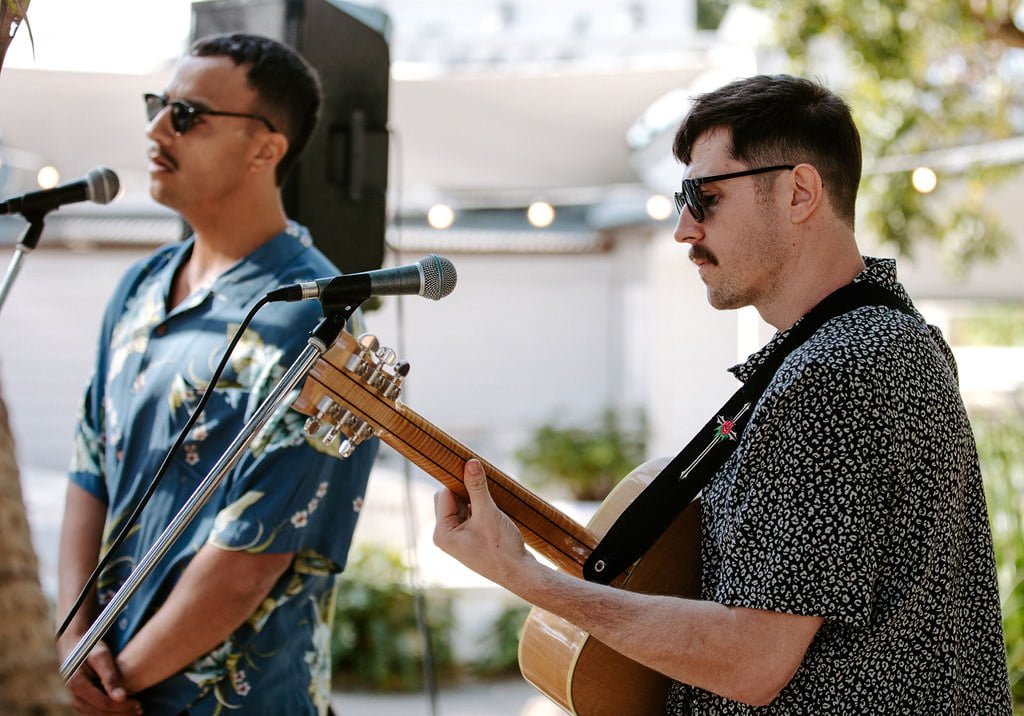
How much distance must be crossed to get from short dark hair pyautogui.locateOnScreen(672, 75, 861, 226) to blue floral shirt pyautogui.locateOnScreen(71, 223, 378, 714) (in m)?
0.82

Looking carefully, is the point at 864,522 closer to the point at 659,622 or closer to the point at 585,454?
the point at 659,622

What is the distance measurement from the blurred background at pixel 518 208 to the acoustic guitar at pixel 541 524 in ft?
2.07

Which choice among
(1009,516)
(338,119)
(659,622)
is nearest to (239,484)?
(659,622)

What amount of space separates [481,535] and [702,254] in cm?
51

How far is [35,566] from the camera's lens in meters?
0.80

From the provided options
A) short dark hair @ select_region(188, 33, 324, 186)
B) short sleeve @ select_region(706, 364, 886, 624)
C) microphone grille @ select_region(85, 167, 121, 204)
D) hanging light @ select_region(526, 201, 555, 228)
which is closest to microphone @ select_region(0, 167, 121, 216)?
microphone grille @ select_region(85, 167, 121, 204)

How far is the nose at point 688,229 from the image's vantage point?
1.55 m

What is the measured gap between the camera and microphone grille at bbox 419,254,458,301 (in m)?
1.43

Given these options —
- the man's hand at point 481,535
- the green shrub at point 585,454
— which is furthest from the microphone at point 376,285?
the green shrub at point 585,454

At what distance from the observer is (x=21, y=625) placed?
2.45 ft

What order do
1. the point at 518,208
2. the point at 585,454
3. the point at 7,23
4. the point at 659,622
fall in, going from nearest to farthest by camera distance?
the point at 7,23 < the point at 659,622 < the point at 518,208 < the point at 585,454

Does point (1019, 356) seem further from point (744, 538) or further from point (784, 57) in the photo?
point (744, 538)

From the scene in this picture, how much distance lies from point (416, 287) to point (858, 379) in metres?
0.58

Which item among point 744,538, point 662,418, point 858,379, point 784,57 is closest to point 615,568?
point 744,538
